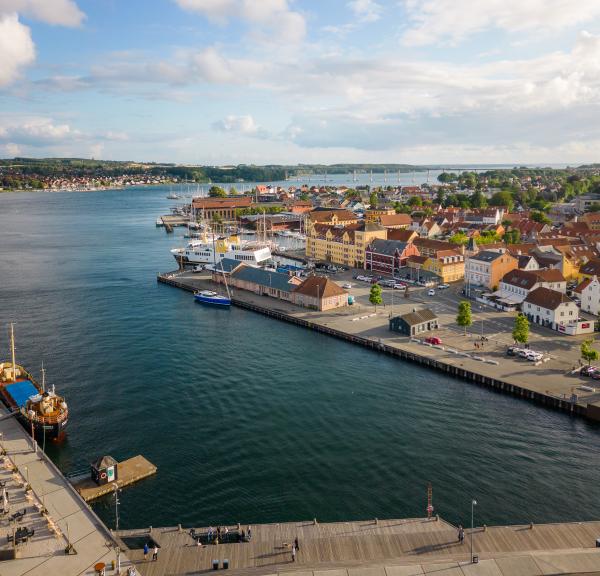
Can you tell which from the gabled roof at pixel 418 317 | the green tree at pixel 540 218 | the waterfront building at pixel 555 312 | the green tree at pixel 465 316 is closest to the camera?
the green tree at pixel 465 316

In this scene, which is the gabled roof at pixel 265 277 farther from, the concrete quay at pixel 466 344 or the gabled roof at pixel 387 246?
the gabled roof at pixel 387 246

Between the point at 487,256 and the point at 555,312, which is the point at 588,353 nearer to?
the point at 555,312

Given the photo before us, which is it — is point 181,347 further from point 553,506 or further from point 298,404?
point 553,506

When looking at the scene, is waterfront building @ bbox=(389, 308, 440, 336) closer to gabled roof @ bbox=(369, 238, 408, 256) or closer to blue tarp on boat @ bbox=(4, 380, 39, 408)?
gabled roof @ bbox=(369, 238, 408, 256)

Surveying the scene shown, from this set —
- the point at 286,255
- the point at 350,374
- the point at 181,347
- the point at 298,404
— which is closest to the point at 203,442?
the point at 298,404

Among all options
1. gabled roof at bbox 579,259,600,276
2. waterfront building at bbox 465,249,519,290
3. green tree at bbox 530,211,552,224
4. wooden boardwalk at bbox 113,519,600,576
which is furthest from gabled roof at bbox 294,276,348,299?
green tree at bbox 530,211,552,224

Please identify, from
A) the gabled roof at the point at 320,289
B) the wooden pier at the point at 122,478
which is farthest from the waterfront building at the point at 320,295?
the wooden pier at the point at 122,478
